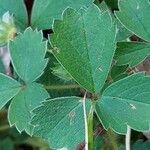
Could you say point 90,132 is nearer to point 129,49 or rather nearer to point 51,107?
point 51,107

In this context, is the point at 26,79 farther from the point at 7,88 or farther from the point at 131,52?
the point at 131,52

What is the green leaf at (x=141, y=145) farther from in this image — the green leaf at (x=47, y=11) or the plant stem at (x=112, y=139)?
the green leaf at (x=47, y=11)

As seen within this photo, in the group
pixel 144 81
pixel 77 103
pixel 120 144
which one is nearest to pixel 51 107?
pixel 77 103

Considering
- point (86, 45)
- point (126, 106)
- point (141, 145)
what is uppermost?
point (86, 45)

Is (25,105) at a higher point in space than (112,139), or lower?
higher

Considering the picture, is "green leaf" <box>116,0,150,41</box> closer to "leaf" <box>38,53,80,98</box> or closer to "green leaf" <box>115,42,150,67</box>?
"green leaf" <box>115,42,150,67</box>

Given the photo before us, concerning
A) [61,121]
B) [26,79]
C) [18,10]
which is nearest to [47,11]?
Result: [18,10]

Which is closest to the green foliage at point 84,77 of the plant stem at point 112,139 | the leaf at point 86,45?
the leaf at point 86,45
